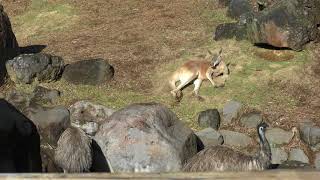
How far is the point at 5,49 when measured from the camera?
16766mm

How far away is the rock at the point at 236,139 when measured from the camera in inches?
532

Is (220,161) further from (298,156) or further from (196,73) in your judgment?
(196,73)

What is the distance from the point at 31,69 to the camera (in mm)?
16094

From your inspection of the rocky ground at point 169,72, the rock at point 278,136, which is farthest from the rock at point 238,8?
the rock at point 278,136

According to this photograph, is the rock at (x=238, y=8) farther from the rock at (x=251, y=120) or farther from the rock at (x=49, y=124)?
the rock at (x=49, y=124)

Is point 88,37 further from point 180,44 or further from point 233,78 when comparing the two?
point 233,78

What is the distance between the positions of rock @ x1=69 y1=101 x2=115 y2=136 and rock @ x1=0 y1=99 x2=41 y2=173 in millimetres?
3283

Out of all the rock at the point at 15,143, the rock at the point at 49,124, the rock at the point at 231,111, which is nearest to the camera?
the rock at the point at 15,143

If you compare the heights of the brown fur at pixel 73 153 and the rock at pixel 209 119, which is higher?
the brown fur at pixel 73 153

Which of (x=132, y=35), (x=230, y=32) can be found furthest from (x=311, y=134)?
(x=132, y=35)

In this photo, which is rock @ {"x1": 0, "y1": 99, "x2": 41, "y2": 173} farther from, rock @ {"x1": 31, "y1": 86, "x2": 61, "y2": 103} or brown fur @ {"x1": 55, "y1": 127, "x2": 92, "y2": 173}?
rock @ {"x1": 31, "y1": 86, "x2": 61, "y2": 103}

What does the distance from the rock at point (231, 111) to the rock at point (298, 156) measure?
1.85 metres

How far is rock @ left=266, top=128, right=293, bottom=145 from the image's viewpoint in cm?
1345

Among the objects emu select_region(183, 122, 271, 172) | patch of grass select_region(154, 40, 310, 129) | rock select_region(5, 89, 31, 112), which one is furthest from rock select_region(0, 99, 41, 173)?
patch of grass select_region(154, 40, 310, 129)
